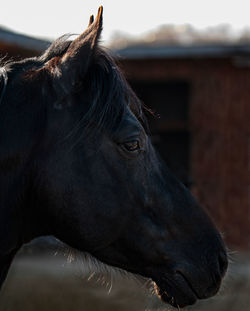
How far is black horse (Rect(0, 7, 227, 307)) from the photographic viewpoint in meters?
2.52

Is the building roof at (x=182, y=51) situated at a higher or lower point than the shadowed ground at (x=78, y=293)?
higher

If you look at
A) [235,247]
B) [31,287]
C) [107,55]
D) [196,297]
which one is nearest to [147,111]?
[107,55]

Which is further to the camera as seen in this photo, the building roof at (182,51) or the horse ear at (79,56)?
the building roof at (182,51)

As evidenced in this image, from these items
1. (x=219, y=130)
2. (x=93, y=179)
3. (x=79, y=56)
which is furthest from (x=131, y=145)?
(x=219, y=130)

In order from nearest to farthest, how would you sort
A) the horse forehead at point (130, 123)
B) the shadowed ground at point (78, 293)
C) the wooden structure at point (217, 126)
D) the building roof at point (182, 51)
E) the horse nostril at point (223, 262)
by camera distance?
the horse forehead at point (130, 123), the horse nostril at point (223, 262), the shadowed ground at point (78, 293), the building roof at point (182, 51), the wooden structure at point (217, 126)

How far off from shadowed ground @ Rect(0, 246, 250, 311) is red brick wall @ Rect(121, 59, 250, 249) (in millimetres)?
1105

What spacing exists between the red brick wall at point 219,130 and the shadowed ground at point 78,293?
110cm

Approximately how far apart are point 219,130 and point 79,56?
341 inches

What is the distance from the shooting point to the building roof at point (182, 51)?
10.3m

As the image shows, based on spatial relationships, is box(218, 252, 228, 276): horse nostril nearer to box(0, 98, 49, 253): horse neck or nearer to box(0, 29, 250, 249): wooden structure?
box(0, 98, 49, 253): horse neck

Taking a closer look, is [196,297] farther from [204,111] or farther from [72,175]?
[204,111]

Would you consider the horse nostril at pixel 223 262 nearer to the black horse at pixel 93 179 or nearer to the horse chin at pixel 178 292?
the black horse at pixel 93 179

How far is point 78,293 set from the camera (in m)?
7.77

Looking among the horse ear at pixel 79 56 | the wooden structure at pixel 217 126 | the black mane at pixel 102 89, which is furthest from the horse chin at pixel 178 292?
the wooden structure at pixel 217 126
